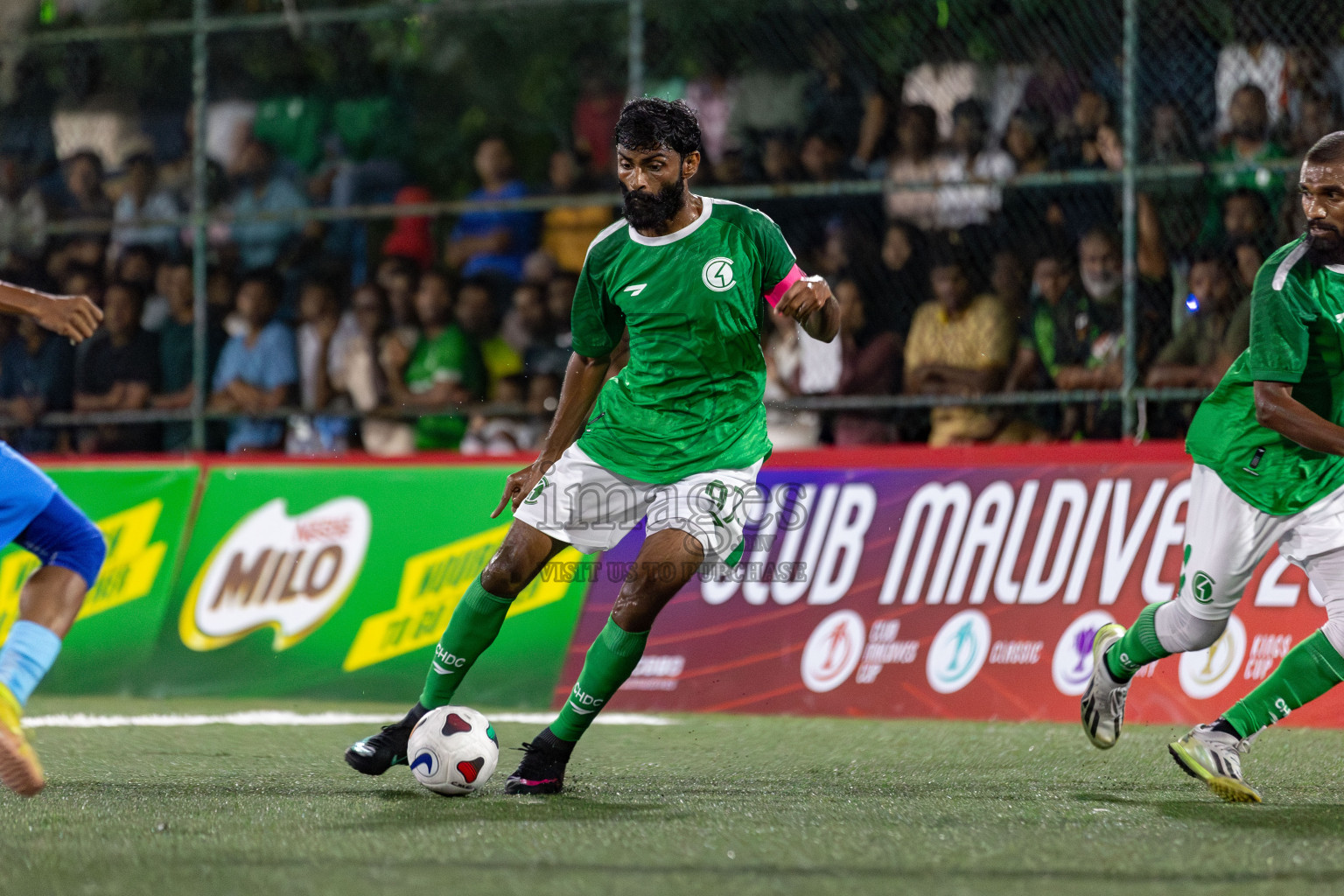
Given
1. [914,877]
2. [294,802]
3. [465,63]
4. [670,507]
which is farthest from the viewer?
[465,63]

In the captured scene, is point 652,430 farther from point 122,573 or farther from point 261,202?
point 261,202

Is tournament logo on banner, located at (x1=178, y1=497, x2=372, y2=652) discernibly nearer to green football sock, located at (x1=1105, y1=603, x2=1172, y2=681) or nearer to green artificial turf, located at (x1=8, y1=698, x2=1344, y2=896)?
green artificial turf, located at (x1=8, y1=698, x2=1344, y2=896)

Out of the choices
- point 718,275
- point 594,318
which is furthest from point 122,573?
point 718,275

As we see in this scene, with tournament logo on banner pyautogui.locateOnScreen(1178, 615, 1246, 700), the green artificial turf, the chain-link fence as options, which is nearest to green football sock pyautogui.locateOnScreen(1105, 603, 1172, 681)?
the green artificial turf

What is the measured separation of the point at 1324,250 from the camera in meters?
5.24

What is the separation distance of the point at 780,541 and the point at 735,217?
10.6 feet

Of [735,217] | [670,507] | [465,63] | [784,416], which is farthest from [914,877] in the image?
[465,63]

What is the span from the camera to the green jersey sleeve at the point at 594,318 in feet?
18.5

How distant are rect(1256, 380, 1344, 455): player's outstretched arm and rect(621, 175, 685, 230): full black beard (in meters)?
1.92

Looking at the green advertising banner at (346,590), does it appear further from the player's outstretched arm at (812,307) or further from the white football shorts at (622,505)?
the player's outstretched arm at (812,307)

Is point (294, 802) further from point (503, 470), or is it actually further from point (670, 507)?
point (503, 470)

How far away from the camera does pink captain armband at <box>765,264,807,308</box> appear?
211 inches

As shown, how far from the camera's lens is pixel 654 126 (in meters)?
5.31

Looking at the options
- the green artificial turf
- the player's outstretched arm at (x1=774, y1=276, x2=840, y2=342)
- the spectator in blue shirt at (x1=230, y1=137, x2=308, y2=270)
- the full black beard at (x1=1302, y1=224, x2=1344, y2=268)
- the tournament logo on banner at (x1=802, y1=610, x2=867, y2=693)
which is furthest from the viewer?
the spectator in blue shirt at (x1=230, y1=137, x2=308, y2=270)
